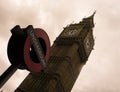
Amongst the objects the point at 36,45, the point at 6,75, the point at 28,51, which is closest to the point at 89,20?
the point at 36,45

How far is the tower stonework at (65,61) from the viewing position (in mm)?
37281

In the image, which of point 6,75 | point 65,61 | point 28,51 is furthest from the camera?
point 65,61

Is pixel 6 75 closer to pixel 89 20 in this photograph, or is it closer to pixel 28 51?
pixel 28 51

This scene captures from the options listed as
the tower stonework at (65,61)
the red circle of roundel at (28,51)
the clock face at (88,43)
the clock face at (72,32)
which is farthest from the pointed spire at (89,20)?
the red circle of roundel at (28,51)

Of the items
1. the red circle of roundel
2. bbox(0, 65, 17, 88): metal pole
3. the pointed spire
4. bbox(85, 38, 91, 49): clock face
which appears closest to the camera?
bbox(0, 65, 17, 88): metal pole

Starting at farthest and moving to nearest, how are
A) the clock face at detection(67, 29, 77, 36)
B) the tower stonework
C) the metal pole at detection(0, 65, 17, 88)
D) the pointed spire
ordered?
the pointed spire < the clock face at detection(67, 29, 77, 36) < the tower stonework < the metal pole at detection(0, 65, 17, 88)

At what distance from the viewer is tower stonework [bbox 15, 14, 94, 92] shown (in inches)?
1468

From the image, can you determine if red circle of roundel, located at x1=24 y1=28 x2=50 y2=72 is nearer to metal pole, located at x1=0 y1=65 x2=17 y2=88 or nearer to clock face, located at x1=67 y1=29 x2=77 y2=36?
metal pole, located at x1=0 y1=65 x2=17 y2=88

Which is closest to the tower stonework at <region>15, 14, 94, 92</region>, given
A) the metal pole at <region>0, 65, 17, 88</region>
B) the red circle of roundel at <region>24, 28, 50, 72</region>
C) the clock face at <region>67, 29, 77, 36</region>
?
the clock face at <region>67, 29, 77, 36</region>

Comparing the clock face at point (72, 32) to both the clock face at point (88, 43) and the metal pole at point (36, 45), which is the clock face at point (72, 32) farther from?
the metal pole at point (36, 45)

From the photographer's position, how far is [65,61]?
40.5 m

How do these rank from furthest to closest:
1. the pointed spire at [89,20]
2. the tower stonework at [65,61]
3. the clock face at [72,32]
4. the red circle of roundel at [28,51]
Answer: the pointed spire at [89,20], the clock face at [72,32], the tower stonework at [65,61], the red circle of roundel at [28,51]

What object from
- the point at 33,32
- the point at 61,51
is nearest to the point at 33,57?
the point at 33,32

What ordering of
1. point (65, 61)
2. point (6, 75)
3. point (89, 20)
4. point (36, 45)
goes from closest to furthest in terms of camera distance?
point (6, 75), point (36, 45), point (65, 61), point (89, 20)
